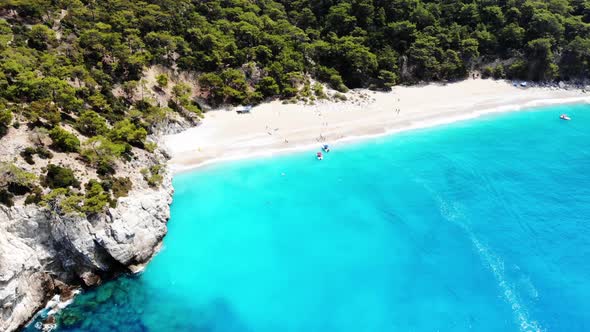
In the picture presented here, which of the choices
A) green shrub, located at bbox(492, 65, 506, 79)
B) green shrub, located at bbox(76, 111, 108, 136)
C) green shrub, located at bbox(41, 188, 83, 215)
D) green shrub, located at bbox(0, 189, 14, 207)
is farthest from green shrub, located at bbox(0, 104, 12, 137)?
green shrub, located at bbox(492, 65, 506, 79)

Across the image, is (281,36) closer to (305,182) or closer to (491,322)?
(305,182)

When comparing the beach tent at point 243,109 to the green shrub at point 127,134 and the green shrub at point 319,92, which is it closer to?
the green shrub at point 319,92

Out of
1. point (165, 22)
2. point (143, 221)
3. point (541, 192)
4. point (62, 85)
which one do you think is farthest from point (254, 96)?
point (541, 192)

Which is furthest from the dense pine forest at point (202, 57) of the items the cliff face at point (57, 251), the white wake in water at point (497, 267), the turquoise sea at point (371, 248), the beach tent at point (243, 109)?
the white wake in water at point (497, 267)

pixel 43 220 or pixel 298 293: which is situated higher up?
pixel 43 220

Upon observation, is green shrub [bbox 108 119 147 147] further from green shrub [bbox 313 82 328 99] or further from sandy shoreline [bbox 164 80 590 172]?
green shrub [bbox 313 82 328 99]

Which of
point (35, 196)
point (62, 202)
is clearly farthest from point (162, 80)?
point (35, 196)
